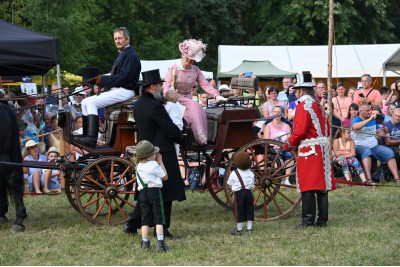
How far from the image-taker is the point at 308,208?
31.4ft

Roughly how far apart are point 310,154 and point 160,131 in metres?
1.85

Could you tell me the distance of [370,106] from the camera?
14672mm

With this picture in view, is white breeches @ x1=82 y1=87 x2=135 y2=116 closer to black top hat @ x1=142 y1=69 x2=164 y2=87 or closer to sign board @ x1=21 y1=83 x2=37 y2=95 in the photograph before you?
black top hat @ x1=142 y1=69 x2=164 y2=87

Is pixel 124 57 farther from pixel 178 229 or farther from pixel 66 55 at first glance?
pixel 66 55

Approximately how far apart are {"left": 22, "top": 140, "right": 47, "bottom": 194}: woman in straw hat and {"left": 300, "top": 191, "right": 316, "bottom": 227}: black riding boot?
5.31m

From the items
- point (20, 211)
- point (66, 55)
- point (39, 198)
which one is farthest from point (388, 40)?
point (20, 211)

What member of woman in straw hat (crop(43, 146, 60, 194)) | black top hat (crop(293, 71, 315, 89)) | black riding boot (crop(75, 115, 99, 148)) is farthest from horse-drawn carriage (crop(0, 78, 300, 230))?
woman in straw hat (crop(43, 146, 60, 194))

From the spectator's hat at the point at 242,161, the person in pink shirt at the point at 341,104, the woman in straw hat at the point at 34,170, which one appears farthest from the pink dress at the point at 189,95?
the person in pink shirt at the point at 341,104

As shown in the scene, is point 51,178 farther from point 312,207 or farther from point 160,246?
point 160,246

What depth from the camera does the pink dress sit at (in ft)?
32.5

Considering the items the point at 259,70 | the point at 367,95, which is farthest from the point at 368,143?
the point at 259,70

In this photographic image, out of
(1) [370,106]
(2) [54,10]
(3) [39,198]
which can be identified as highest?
(2) [54,10]

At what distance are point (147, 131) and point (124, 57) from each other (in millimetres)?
1338

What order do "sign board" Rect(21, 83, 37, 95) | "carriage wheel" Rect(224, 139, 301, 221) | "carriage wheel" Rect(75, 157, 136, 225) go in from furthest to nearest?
"sign board" Rect(21, 83, 37, 95)
"carriage wheel" Rect(224, 139, 301, 221)
"carriage wheel" Rect(75, 157, 136, 225)
